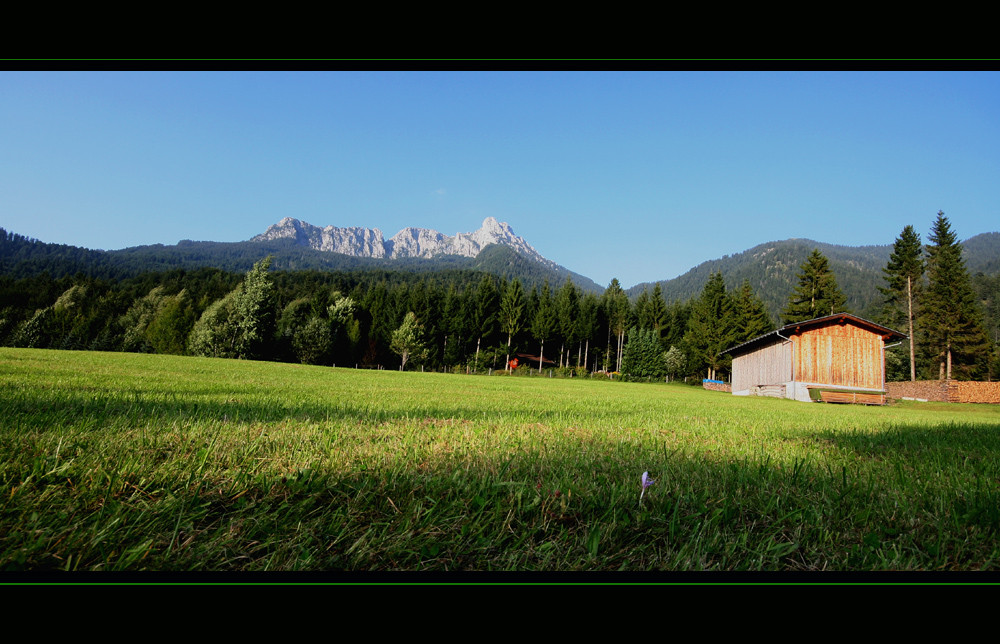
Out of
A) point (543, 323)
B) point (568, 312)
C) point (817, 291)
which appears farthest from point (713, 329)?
point (543, 323)

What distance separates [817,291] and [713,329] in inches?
482

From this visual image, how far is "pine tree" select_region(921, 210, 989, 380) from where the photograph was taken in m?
20.3

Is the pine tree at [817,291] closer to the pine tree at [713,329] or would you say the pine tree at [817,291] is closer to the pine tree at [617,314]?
the pine tree at [713,329]

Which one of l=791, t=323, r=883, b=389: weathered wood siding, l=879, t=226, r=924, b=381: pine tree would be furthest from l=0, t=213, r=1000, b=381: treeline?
l=791, t=323, r=883, b=389: weathered wood siding

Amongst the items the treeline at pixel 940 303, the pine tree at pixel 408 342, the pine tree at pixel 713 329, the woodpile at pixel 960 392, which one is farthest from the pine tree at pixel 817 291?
the pine tree at pixel 408 342

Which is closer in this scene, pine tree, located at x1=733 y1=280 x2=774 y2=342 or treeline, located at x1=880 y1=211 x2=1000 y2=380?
treeline, located at x1=880 y1=211 x2=1000 y2=380

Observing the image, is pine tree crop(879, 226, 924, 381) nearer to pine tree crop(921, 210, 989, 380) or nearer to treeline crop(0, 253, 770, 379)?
pine tree crop(921, 210, 989, 380)

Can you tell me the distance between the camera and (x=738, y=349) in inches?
1252

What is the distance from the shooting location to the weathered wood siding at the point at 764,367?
2336 cm

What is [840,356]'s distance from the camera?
22.0m

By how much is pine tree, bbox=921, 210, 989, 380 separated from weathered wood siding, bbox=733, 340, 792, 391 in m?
7.70

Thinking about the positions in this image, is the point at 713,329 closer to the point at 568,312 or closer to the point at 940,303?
the point at 568,312

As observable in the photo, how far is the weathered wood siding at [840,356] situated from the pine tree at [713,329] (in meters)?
28.6
